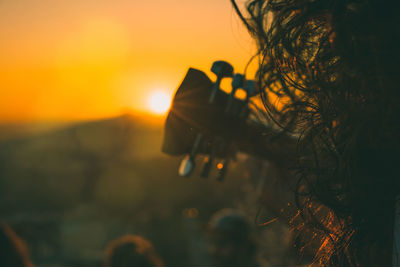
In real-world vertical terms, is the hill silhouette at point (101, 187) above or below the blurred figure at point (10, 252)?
below

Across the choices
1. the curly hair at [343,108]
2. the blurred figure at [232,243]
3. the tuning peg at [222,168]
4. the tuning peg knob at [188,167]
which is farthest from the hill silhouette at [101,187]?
the curly hair at [343,108]

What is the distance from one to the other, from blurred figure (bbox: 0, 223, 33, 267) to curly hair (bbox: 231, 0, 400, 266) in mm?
2900

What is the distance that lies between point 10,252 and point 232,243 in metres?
5.17

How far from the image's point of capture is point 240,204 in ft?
60.4

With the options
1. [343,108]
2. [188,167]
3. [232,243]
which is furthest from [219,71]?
[232,243]

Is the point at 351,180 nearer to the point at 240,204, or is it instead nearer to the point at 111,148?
the point at 240,204

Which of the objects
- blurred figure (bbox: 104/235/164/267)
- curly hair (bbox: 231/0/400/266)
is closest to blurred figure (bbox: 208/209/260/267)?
blurred figure (bbox: 104/235/164/267)

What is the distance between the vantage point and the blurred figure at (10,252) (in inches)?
106

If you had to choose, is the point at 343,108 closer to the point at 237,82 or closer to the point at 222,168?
the point at 237,82

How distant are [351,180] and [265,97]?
1.86ft

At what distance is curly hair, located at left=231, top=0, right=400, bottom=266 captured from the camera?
33.1 inches

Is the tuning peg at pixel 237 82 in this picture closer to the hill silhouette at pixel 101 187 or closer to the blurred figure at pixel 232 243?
the blurred figure at pixel 232 243

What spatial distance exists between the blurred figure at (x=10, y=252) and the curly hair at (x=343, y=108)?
290 centimetres

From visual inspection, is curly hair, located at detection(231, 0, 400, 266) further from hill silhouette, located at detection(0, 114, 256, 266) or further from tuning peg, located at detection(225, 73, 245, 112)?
hill silhouette, located at detection(0, 114, 256, 266)
